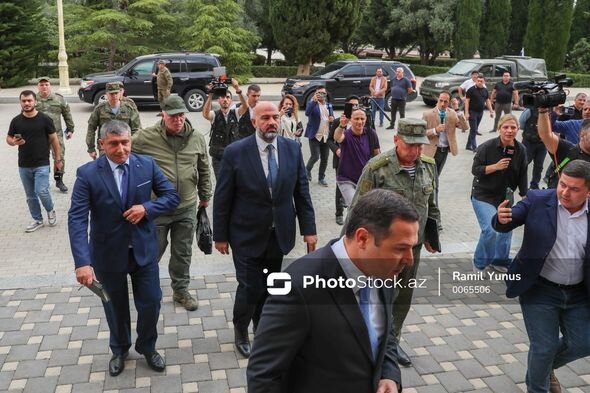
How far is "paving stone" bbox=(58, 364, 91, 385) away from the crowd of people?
0.25 meters

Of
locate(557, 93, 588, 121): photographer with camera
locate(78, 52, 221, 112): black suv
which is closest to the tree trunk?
locate(78, 52, 221, 112): black suv

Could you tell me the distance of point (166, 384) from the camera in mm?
4527

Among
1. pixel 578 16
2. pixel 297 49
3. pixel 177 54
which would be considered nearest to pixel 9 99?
pixel 177 54

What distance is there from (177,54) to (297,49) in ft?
30.5

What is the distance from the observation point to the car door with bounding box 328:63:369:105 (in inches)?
811

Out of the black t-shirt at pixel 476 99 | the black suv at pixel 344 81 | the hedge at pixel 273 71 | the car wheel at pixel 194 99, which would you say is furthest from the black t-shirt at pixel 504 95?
the hedge at pixel 273 71

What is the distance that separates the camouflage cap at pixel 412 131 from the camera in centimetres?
455

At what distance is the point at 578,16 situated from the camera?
3769 cm

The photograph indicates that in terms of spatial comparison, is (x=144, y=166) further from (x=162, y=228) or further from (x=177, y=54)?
(x=177, y=54)

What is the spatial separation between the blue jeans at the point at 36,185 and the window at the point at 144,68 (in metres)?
12.1

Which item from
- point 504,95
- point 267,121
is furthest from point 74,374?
point 504,95

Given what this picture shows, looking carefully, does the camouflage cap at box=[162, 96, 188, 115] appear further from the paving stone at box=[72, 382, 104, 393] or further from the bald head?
the paving stone at box=[72, 382, 104, 393]

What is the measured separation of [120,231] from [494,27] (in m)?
34.9

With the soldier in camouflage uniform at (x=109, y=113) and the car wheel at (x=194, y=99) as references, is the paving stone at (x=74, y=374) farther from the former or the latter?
the car wheel at (x=194, y=99)
